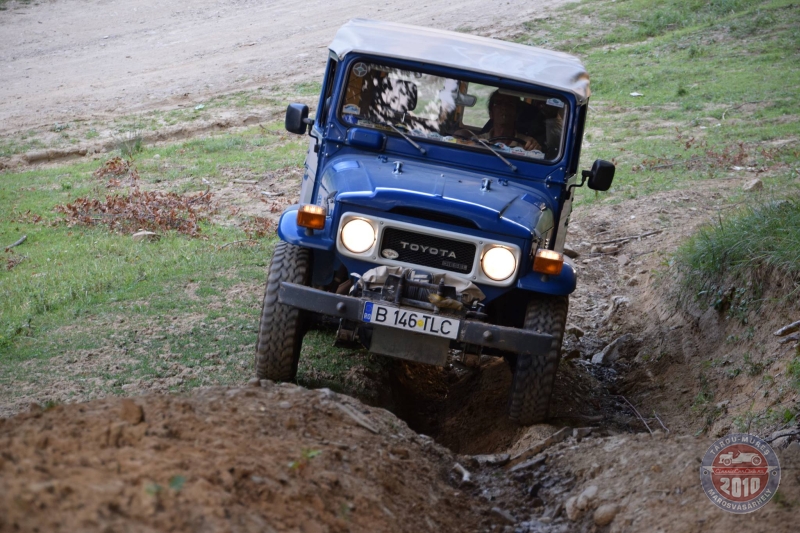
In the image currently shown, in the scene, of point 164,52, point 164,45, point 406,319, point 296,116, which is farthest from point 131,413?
point 164,45

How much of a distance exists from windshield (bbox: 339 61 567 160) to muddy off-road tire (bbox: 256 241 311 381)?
113 cm

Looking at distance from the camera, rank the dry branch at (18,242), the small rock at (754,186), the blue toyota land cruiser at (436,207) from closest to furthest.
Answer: the blue toyota land cruiser at (436,207) → the dry branch at (18,242) → the small rock at (754,186)

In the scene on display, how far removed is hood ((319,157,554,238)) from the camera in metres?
4.82

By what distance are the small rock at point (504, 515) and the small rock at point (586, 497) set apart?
30 cm

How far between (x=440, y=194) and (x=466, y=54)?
53.2 inches

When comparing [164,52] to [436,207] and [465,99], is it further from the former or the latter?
[436,207]

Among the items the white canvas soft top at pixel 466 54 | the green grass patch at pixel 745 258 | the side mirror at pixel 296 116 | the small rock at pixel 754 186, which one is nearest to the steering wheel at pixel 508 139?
the white canvas soft top at pixel 466 54

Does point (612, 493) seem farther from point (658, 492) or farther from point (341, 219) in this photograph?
point (341, 219)

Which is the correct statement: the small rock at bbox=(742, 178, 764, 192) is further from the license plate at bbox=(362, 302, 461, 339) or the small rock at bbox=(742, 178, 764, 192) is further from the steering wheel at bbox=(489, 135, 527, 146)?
the license plate at bbox=(362, 302, 461, 339)

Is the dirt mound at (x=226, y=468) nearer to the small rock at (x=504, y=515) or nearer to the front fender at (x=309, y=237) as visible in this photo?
the small rock at (x=504, y=515)

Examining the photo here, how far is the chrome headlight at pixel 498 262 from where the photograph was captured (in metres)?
4.88

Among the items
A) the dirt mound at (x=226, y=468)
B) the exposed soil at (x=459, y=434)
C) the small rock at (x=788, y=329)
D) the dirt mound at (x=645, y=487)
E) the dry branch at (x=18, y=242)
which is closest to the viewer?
the dirt mound at (x=226, y=468)

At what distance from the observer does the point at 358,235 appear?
4.87m
